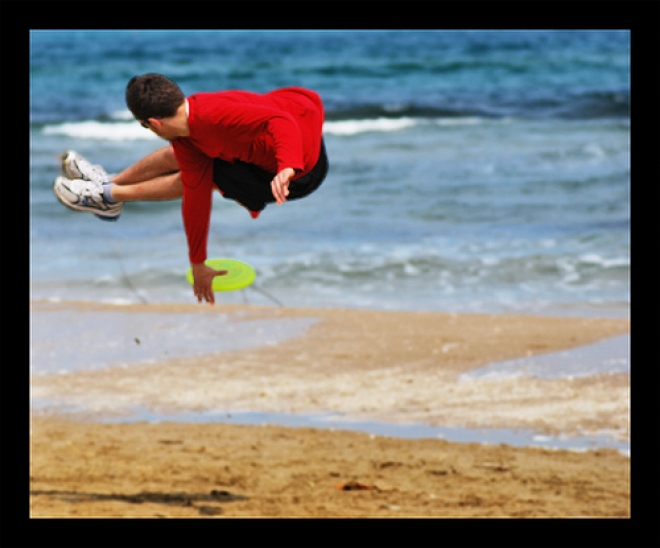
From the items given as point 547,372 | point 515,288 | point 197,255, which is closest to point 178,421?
point 547,372

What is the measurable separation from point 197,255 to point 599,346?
14857 mm

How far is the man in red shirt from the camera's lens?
565 centimetres

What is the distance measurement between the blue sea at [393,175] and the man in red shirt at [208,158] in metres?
11.0

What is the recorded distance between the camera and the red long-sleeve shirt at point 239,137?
5.86 m

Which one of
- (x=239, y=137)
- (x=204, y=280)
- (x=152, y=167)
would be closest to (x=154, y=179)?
(x=152, y=167)

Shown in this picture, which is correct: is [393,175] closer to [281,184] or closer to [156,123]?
[156,123]

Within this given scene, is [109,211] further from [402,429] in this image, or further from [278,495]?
[402,429]

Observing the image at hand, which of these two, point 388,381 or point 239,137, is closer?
point 239,137

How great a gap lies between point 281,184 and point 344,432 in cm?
1255

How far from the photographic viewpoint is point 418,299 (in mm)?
23750

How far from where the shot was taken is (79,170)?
6.76m
